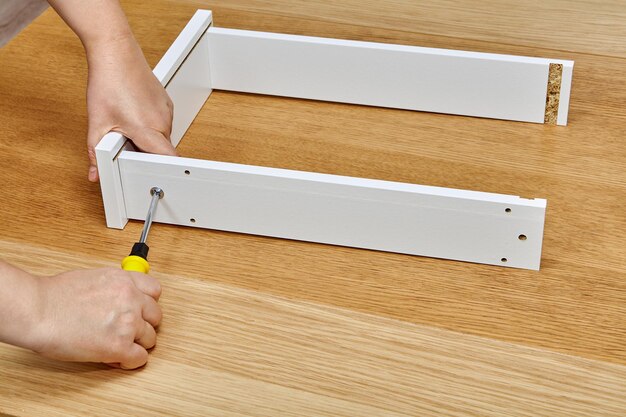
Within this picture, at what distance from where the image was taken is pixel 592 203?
103 centimetres

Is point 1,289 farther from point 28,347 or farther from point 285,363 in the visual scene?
point 285,363

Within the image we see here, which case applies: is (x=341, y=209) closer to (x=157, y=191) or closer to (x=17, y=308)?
(x=157, y=191)

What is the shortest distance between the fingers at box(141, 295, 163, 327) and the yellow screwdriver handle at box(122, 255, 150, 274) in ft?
0.15

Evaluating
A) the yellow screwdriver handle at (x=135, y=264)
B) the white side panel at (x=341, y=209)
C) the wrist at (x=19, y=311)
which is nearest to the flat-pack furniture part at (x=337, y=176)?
the white side panel at (x=341, y=209)

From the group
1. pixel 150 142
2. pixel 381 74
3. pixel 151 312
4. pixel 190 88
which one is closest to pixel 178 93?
pixel 190 88

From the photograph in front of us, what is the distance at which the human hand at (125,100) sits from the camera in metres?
1.02

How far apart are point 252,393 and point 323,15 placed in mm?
715

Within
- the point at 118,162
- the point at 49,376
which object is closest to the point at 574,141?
the point at 118,162

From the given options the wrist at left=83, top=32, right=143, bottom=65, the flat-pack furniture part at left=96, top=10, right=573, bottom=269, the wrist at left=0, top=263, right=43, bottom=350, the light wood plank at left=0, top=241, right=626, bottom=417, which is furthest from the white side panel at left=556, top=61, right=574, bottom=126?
the wrist at left=0, top=263, right=43, bottom=350

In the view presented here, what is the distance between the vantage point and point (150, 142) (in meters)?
1.02

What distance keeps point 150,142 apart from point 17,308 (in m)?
0.29

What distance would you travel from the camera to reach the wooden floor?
2.70 ft

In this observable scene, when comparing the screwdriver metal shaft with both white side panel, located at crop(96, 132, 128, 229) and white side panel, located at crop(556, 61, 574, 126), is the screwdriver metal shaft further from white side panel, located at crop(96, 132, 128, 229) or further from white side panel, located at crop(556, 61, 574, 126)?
white side panel, located at crop(556, 61, 574, 126)

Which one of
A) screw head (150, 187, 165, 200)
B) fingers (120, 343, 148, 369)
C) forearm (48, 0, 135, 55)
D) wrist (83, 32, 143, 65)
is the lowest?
fingers (120, 343, 148, 369)
